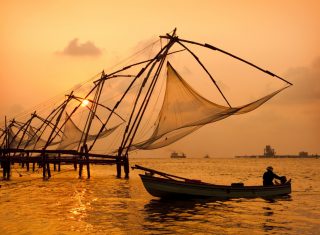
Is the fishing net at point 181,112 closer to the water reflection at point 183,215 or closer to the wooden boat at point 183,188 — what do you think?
the wooden boat at point 183,188

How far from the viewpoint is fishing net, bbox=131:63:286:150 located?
70.1 ft

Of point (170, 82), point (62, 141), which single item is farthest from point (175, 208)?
point (62, 141)

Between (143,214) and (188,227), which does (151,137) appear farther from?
(188,227)

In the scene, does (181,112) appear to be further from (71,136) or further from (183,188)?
(71,136)

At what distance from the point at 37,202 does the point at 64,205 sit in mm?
2048

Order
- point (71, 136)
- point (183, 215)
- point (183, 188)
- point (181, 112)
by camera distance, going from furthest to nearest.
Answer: point (71, 136) < point (183, 188) < point (181, 112) < point (183, 215)

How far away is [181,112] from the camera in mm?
22734

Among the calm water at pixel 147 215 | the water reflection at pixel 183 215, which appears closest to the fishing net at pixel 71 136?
the calm water at pixel 147 215

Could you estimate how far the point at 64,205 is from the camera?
75.9ft

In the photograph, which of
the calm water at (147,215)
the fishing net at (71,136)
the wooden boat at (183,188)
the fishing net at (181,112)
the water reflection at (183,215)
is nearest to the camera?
the calm water at (147,215)

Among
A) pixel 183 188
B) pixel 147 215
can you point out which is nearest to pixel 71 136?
pixel 183 188

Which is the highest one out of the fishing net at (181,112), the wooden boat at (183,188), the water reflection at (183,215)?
the fishing net at (181,112)

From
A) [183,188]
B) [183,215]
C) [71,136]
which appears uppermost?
[71,136]

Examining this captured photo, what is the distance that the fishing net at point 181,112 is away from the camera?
2138cm
